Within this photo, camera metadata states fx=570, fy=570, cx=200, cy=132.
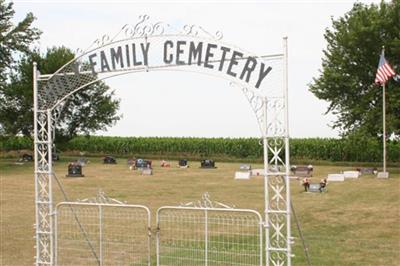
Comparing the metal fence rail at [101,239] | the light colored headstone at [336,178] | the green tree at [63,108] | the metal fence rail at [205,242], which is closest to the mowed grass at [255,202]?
the light colored headstone at [336,178]

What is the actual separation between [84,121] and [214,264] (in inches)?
1621

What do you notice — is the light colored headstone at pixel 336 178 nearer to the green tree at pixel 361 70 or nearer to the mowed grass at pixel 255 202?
the mowed grass at pixel 255 202

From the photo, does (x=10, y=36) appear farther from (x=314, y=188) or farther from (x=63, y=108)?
(x=314, y=188)

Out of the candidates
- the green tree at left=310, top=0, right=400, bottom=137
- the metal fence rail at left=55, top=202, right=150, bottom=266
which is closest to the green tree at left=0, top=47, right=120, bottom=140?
the green tree at left=310, top=0, right=400, bottom=137

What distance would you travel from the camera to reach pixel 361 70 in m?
39.3

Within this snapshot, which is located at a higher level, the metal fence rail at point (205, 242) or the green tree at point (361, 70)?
the green tree at point (361, 70)

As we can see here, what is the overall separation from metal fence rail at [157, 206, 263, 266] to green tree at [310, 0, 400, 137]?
24043 mm

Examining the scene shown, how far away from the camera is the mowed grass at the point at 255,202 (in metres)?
11.9

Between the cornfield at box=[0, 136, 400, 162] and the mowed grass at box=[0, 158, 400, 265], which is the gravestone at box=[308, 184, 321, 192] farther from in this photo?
the cornfield at box=[0, 136, 400, 162]

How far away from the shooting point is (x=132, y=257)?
1136cm

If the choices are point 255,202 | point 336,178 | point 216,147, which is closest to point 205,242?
point 255,202

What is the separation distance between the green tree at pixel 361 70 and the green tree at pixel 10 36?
21.7 m

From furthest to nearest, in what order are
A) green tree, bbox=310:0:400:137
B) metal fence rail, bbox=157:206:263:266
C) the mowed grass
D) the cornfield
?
the cornfield
green tree, bbox=310:0:400:137
the mowed grass
metal fence rail, bbox=157:206:263:266

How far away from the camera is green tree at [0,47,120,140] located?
47062 mm
